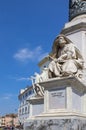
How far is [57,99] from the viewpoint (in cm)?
943

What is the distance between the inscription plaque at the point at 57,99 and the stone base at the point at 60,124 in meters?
0.50

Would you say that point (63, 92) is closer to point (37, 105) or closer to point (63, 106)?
point (63, 106)

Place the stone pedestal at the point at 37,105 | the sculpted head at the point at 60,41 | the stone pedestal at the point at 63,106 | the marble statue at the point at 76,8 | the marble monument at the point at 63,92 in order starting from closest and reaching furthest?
the stone pedestal at the point at 63,106, the marble monument at the point at 63,92, the sculpted head at the point at 60,41, the stone pedestal at the point at 37,105, the marble statue at the point at 76,8

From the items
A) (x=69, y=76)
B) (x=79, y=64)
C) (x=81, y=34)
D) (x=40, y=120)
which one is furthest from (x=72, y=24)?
(x=40, y=120)

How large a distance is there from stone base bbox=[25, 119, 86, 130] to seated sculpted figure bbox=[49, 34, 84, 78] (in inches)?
59.2

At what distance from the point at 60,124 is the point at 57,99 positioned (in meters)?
0.83

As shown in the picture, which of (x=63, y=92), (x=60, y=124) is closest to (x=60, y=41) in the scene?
(x=63, y=92)

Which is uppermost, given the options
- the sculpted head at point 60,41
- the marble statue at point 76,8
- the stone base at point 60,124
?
the marble statue at point 76,8

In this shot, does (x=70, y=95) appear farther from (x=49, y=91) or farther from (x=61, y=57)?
(x=61, y=57)

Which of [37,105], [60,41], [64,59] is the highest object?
[60,41]

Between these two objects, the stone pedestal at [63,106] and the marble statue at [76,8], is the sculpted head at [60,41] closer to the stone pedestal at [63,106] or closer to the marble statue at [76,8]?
the stone pedestal at [63,106]

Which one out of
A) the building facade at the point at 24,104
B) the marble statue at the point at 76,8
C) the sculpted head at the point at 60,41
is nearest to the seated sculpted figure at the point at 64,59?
the sculpted head at the point at 60,41

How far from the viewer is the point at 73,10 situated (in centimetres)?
1253

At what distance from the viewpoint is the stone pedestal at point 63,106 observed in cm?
891
